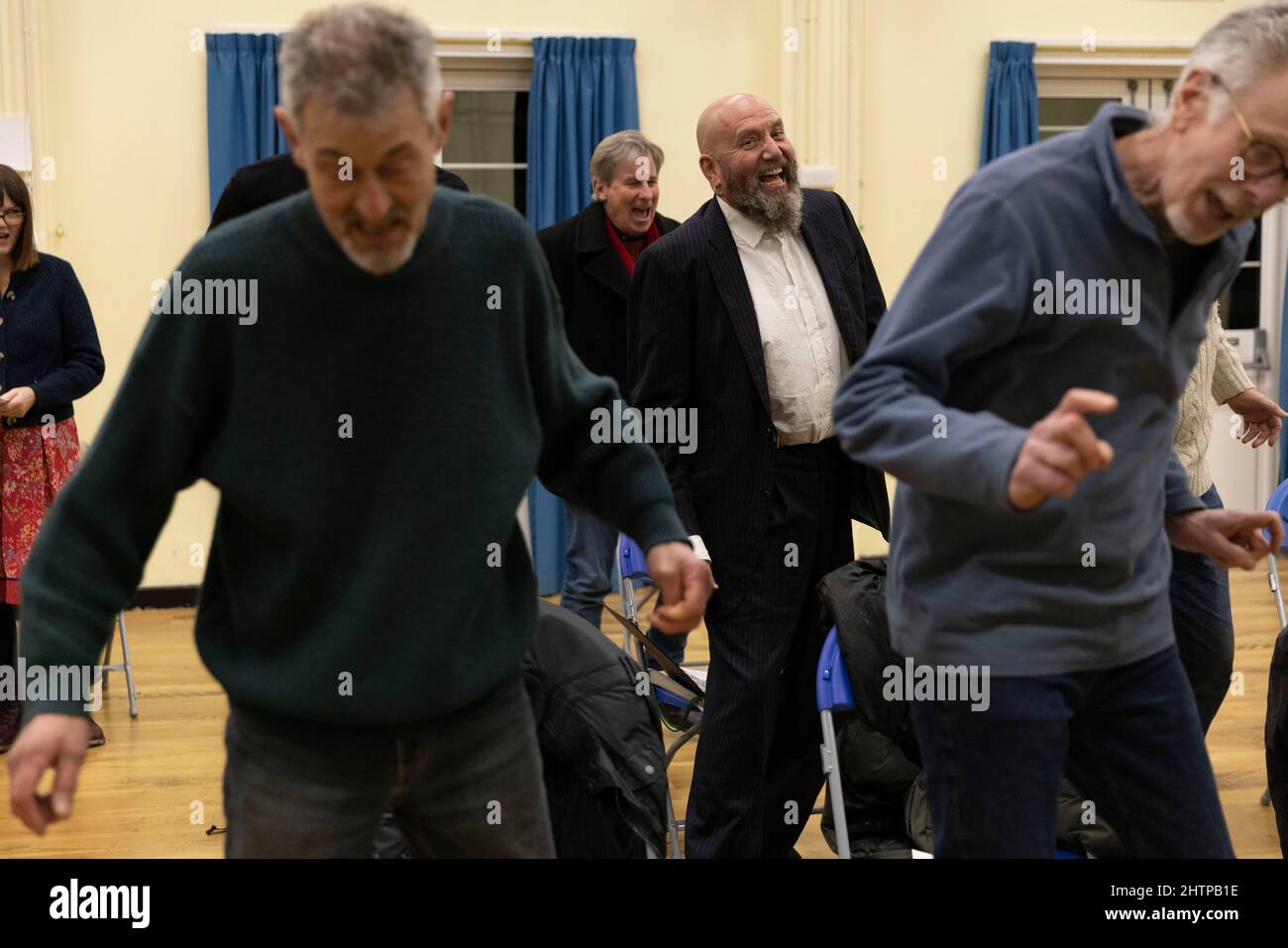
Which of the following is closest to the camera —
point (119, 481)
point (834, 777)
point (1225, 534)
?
point (119, 481)

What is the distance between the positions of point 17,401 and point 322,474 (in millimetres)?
3310

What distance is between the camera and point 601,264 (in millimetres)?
4793

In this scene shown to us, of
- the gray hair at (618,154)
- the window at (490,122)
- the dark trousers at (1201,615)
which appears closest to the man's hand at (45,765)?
the dark trousers at (1201,615)

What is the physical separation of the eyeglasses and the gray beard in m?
1.66

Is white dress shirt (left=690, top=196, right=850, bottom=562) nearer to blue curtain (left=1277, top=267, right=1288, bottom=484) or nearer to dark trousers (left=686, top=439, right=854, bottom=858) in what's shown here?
dark trousers (left=686, top=439, right=854, bottom=858)

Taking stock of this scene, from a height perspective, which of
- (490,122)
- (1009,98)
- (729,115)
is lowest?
(729,115)

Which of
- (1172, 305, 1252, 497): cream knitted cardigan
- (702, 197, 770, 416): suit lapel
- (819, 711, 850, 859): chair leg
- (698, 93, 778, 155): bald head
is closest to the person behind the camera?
(819, 711, 850, 859): chair leg

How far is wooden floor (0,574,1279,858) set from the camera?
369 cm

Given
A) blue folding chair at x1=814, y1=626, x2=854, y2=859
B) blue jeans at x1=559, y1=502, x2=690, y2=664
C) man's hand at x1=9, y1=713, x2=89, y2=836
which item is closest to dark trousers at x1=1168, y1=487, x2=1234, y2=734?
blue folding chair at x1=814, y1=626, x2=854, y2=859

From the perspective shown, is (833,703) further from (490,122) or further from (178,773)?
(490,122)

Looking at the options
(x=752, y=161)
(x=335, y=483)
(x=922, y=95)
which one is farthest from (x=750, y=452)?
(x=922, y=95)

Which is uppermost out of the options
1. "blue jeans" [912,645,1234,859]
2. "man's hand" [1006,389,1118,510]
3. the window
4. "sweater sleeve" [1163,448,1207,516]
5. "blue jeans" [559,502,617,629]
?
the window

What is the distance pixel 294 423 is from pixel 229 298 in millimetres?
143
